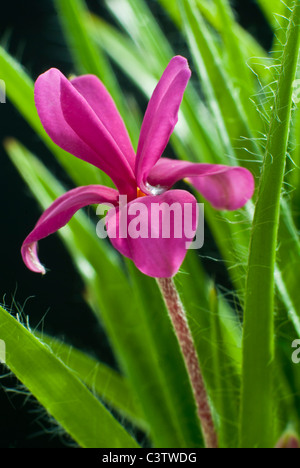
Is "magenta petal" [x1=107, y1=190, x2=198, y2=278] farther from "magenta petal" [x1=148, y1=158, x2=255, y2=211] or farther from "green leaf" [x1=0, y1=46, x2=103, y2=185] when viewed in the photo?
"green leaf" [x1=0, y1=46, x2=103, y2=185]

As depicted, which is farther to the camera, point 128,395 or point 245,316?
point 128,395

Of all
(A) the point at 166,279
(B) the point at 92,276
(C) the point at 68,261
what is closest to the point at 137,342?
(B) the point at 92,276

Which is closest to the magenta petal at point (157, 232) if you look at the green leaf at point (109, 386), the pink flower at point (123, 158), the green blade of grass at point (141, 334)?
the pink flower at point (123, 158)

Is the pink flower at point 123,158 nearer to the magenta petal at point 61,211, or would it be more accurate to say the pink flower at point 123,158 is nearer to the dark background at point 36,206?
the magenta petal at point 61,211

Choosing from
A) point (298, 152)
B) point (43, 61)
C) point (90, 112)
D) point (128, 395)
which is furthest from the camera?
point (43, 61)

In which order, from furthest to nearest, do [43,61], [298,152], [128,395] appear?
1. [43,61]
2. [128,395]
3. [298,152]
